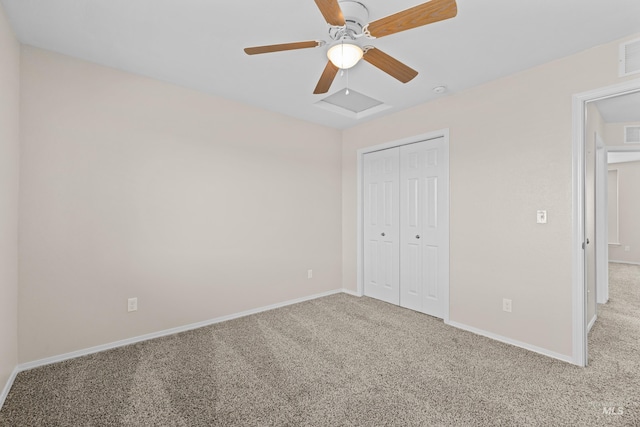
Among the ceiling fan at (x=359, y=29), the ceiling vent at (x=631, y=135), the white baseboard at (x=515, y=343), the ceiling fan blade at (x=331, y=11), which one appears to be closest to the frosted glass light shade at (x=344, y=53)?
the ceiling fan at (x=359, y=29)

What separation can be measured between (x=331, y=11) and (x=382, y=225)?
2891 mm

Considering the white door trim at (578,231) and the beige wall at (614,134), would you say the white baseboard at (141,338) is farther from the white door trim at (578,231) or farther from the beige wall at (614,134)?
the beige wall at (614,134)

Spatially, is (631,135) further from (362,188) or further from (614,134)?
(362,188)

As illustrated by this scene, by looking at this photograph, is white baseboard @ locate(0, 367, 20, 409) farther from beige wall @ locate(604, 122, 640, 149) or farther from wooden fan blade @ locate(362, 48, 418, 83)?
beige wall @ locate(604, 122, 640, 149)

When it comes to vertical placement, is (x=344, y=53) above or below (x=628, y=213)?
above

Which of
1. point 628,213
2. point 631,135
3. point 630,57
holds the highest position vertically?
point 630,57

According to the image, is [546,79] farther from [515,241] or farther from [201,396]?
[201,396]

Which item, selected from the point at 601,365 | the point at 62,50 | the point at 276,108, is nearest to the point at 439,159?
the point at 276,108

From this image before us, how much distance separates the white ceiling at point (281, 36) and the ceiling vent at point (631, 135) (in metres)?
2.20

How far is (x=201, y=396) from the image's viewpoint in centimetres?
192

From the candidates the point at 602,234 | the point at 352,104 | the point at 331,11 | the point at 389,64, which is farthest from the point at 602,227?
the point at 331,11

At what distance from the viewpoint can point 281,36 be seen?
83.6 inches

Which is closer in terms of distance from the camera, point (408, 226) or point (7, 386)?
point (7, 386)

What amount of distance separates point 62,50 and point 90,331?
7.49 feet
